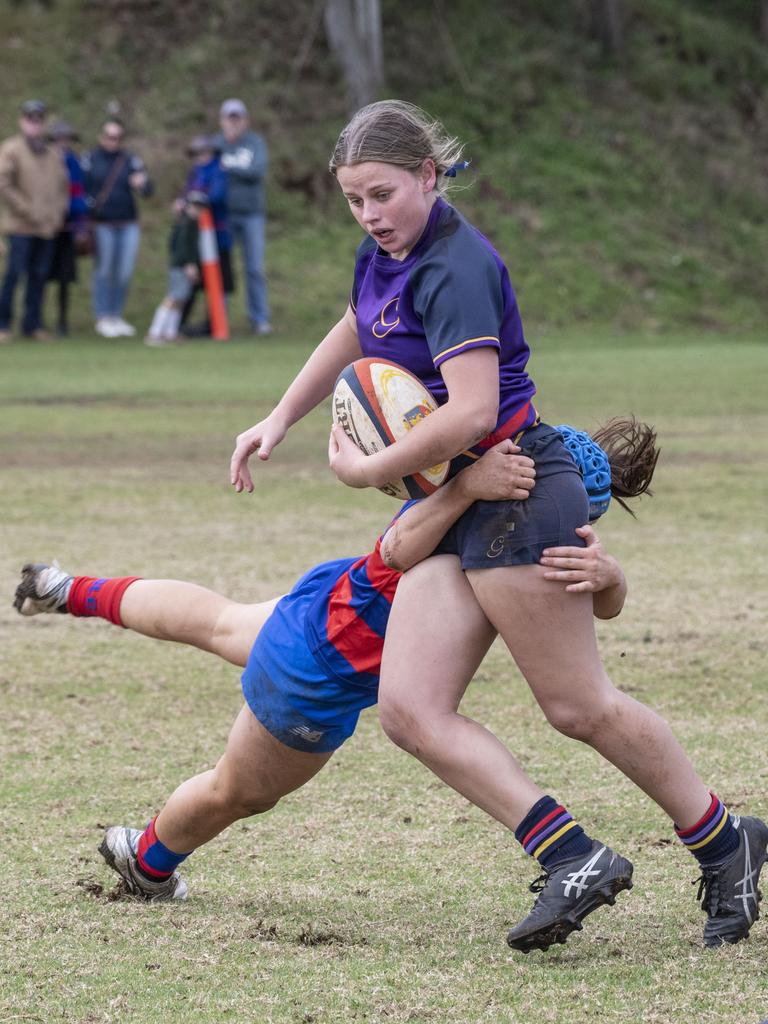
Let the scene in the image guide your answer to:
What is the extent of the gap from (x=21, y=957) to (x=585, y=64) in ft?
100

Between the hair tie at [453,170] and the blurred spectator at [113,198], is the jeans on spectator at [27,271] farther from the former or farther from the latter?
the hair tie at [453,170]

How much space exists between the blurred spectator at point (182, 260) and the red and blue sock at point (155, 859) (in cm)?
1669

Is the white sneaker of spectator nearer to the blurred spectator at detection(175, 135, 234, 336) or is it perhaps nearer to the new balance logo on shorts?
the blurred spectator at detection(175, 135, 234, 336)

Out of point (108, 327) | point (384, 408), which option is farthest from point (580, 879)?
point (108, 327)

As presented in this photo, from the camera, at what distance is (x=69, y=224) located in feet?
67.3

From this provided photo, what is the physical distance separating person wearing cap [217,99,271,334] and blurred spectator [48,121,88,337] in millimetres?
1879

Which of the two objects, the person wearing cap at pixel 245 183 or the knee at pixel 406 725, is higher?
the knee at pixel 406 725

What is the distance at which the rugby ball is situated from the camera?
3406mm

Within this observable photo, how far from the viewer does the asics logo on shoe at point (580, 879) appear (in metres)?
3.24

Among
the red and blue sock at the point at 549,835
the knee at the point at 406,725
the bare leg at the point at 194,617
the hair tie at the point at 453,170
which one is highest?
the hair tie at the point at 453,170

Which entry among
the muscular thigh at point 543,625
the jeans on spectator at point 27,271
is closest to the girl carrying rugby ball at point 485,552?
the muscular thigh at point 543,625

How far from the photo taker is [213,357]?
18.8m

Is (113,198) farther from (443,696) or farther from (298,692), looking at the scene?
(443,696)

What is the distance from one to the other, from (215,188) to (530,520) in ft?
57.8
